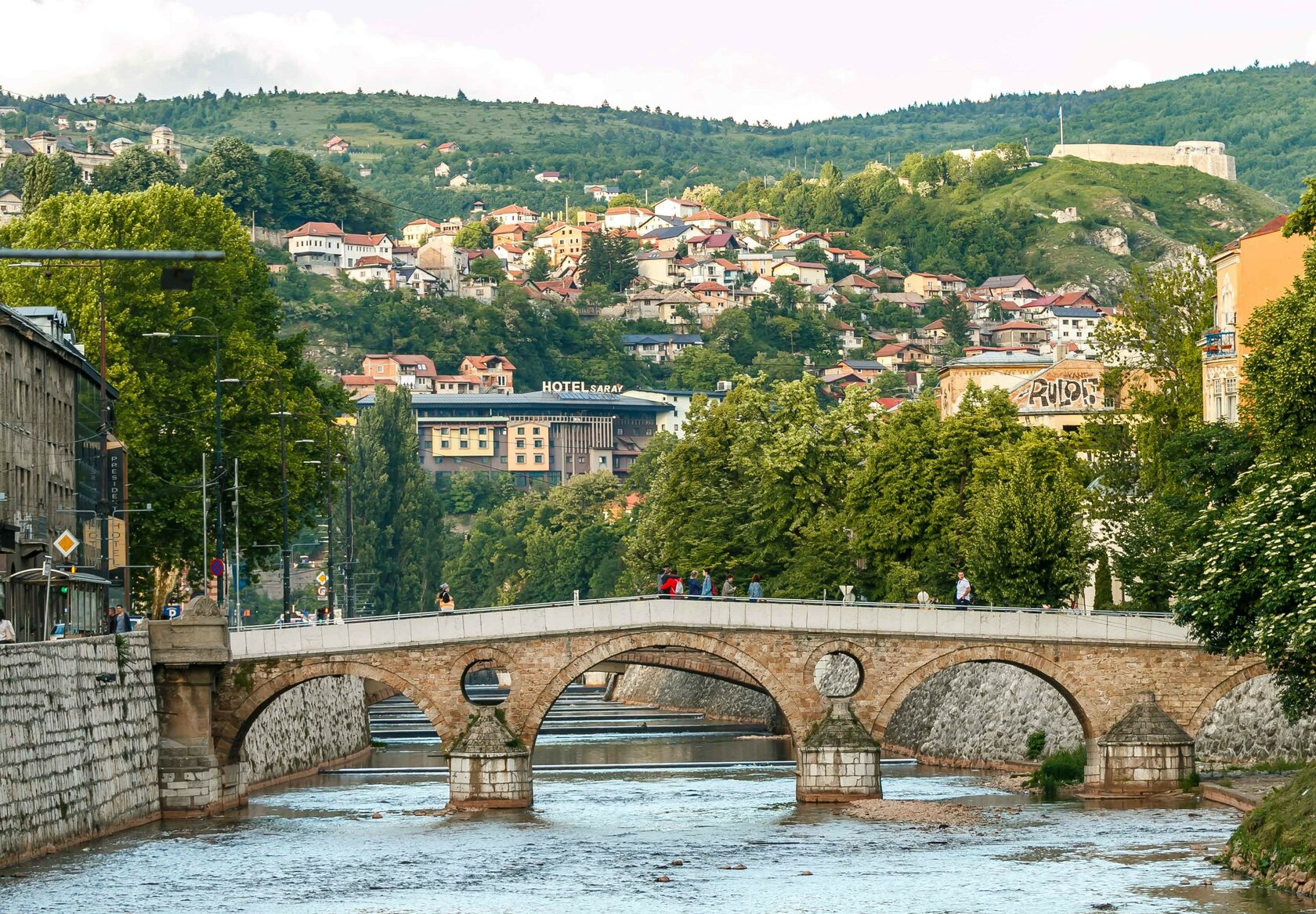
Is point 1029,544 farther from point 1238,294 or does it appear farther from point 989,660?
point 989,660

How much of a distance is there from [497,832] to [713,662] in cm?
2013

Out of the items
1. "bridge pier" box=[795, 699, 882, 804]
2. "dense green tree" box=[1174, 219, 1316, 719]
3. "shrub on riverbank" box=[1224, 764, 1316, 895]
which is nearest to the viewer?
"shrub on riverbank" box=[1224, 764, 1316, 895]

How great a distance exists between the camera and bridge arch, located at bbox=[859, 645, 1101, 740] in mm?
59188

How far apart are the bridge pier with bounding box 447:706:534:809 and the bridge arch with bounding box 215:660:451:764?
1.03 meters

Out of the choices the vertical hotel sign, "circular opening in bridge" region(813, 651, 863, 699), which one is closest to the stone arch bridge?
the vertical hotel sign

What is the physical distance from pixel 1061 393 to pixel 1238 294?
3989 centimetres

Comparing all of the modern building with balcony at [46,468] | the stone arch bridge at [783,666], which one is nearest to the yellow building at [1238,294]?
the stone arch bridge at [783,666]

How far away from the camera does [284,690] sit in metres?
58.0

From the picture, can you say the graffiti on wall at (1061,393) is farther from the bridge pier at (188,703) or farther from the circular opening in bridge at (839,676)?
the bridge pier at (188,703)

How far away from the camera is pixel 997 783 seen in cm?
6328

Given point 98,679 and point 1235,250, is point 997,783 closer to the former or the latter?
point 1235,250

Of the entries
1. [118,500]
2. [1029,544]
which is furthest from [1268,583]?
[118,500]

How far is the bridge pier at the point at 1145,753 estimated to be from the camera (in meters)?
57.5

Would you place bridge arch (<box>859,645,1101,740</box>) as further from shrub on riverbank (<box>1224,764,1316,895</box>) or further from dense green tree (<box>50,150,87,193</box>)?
dense green tree (<box>50,150,87,193</box>)
